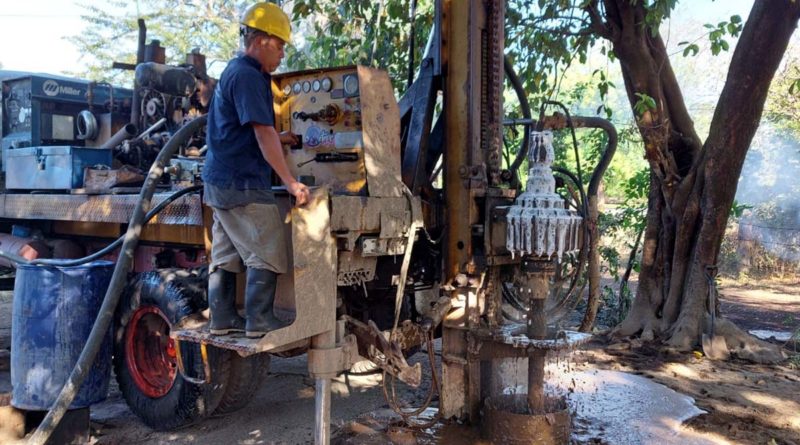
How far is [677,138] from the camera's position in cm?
734

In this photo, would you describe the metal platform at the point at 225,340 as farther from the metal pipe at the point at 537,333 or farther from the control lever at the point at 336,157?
the metal pipe at the point at 537,333

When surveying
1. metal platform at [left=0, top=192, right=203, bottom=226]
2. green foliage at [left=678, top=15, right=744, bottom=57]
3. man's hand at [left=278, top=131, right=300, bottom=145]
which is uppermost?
green foliage at [left=678, top=15, right=744, bottom=57]

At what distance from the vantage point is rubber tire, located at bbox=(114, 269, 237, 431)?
14.4 ft

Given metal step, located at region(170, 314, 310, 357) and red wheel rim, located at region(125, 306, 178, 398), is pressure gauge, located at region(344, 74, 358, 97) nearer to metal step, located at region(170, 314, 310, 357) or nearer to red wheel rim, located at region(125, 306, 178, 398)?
metal step, located at region(170, 314, 310, 357)

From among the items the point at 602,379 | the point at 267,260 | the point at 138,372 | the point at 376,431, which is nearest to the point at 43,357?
the point at 138,372

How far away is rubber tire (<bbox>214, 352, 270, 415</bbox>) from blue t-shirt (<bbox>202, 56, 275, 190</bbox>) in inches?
51.8

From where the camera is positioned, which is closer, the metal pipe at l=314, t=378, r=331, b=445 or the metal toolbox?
the metal pipe at l=314, t=378, r=331, b=445

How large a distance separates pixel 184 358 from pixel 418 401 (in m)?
1.75

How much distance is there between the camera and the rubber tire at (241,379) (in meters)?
4.48

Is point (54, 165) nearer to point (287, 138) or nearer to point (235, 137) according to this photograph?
Answer: point (287, 138)

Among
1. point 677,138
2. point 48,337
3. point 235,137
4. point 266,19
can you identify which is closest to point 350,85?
point 266,19

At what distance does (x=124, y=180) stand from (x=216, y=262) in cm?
228

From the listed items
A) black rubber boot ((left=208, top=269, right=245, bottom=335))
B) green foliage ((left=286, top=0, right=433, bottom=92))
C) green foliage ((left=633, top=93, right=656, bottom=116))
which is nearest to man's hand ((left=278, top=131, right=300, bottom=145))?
black rubber boot ((left=208, top=269, right=245, bottom=335))

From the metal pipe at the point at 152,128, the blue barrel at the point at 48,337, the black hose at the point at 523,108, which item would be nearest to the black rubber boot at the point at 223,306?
the blue barrel at the point at 48,337
